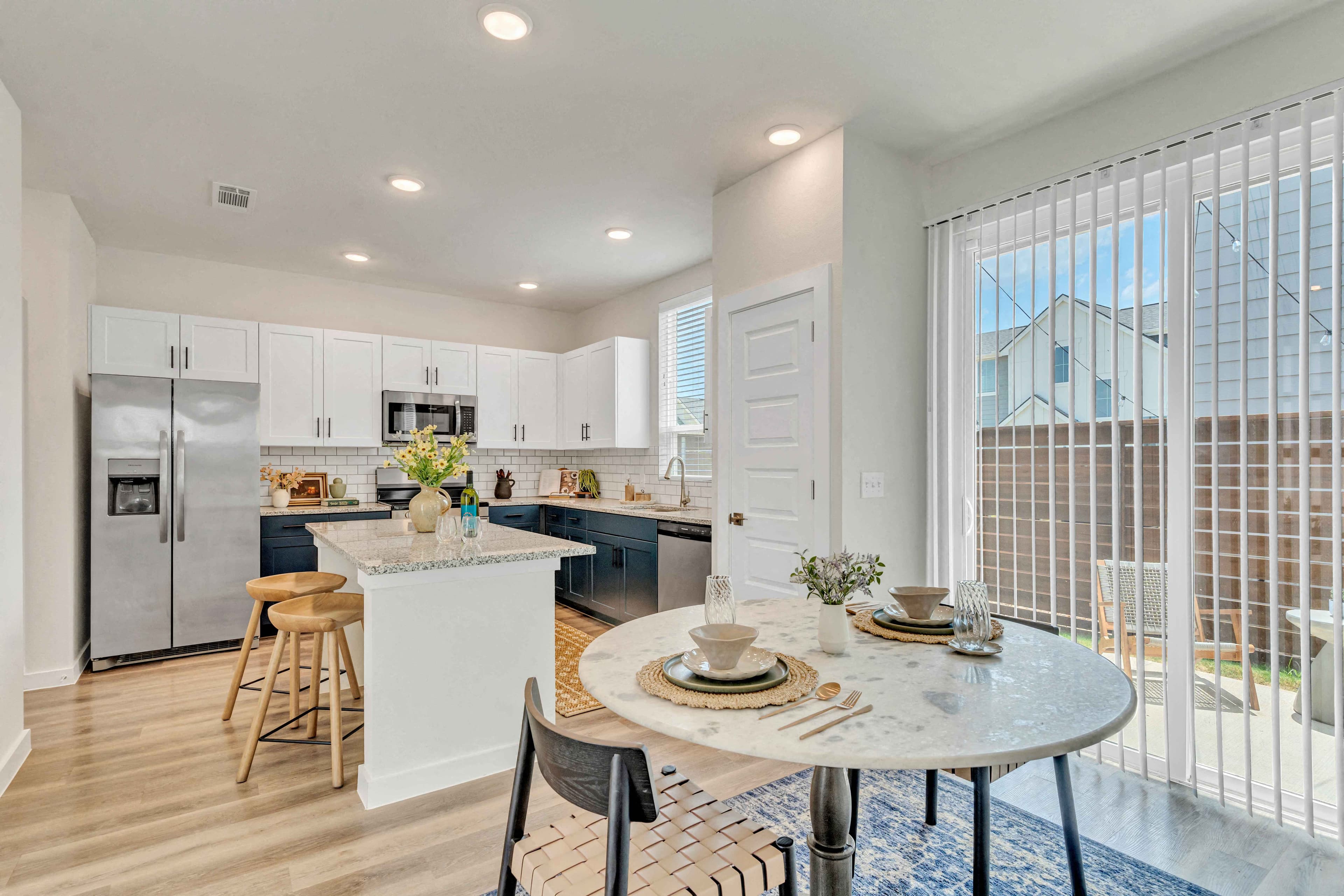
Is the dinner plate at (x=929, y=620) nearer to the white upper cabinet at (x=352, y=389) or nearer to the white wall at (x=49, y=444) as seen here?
the white wall at (x=49, y=444)

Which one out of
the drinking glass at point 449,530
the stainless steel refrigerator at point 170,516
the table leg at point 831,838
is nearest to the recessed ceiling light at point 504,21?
the drinking glass at point 449,530

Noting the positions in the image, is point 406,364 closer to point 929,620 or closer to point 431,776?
point 431,776

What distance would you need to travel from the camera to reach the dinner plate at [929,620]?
5.45ft

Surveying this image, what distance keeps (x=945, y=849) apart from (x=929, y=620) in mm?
956

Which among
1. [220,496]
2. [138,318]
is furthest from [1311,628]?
[138,318]

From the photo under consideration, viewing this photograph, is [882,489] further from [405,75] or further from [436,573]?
[405,75]

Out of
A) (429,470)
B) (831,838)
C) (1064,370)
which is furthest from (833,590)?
(429,470)

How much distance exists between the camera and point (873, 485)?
3141 mm

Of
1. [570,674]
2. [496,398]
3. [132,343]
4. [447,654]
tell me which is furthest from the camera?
[496,398]

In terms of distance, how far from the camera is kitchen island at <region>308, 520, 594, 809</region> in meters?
2.42

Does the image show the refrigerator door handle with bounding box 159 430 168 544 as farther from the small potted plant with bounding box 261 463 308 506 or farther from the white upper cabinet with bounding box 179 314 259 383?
the small potted plant with bounding box 261 463 308 506

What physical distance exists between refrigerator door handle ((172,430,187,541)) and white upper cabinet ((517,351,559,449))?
8.04ft

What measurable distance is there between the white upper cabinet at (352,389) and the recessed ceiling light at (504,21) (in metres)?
3.44

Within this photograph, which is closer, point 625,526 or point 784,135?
point 784,135
